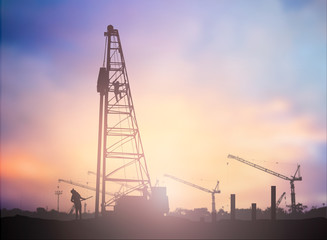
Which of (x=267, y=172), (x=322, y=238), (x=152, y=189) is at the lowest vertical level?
(x=322, y=238)

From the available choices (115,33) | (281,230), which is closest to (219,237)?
(281,230)

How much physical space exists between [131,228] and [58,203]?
150879mm

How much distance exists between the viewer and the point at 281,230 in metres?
37.3

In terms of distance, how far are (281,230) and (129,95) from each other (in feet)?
80.7

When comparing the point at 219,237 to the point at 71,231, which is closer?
the point at 71,231

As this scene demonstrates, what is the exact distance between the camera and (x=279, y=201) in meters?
186

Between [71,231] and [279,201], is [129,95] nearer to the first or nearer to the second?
[71,231]

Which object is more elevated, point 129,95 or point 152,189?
point 129,95

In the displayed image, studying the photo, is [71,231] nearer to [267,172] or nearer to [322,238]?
[322,238]

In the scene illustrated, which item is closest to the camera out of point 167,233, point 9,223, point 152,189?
point 9,223

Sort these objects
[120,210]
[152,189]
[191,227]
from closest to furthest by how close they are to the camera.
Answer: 1. [191,227]
2. [120,210]
3. [152,189]

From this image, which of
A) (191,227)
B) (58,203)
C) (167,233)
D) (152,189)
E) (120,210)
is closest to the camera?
(167,233)

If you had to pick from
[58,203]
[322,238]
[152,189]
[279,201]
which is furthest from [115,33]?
[279,201]

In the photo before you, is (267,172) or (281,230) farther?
(267,172)
